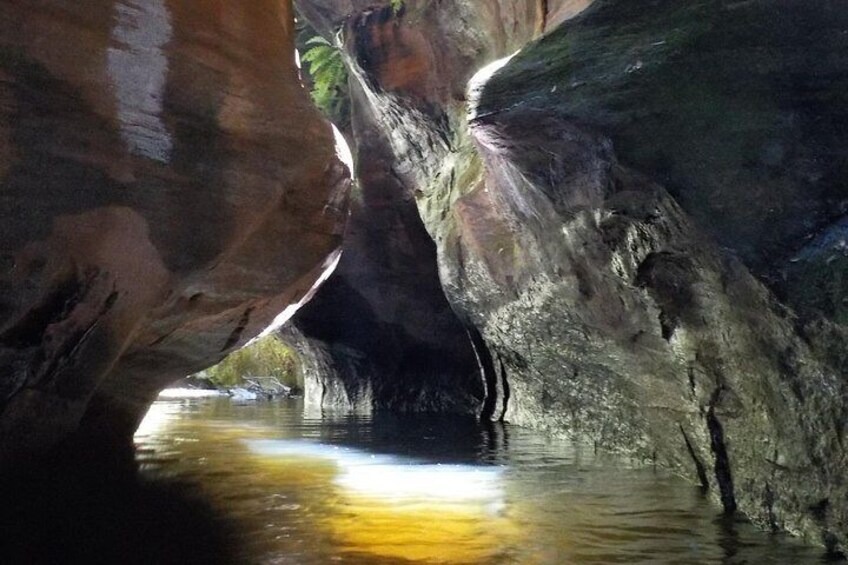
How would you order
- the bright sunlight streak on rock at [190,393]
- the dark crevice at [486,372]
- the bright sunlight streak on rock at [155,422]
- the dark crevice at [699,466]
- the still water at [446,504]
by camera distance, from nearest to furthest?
the still water at [446,504], the dark crevice at [699,466], the bright sunlight streak on rock at [155,422], the dark crevice at [486,372], the bright sunlight streak on rock at [190,393]

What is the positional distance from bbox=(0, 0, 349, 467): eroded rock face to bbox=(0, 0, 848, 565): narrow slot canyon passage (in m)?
0.02

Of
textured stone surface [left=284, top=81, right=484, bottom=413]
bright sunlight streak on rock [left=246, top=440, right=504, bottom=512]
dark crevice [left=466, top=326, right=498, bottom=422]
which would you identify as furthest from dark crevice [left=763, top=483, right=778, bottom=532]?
textured stone surface [left=284, top=81, right=484, bottom=413]

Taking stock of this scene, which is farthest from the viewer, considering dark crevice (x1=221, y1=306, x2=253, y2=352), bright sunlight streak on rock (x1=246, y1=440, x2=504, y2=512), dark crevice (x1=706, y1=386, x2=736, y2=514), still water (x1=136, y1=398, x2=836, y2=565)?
dark crevice (x1=221, y1=306, x2=253, y2=352)

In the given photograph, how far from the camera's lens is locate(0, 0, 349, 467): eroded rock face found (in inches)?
185

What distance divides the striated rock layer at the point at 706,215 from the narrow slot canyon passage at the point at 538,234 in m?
0.02

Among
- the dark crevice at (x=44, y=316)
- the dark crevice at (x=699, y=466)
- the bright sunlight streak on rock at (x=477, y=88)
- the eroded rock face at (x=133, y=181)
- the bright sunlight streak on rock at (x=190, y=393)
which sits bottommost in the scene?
the dark crevice at (x=699, y=466)

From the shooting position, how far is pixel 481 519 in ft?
17.2

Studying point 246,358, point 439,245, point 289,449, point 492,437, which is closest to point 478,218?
point 439,245

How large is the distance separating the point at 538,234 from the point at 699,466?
3.40 metres

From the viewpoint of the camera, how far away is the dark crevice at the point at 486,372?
572 inches

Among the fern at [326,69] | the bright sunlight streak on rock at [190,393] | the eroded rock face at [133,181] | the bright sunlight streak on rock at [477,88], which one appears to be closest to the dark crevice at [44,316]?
the eroded rock face at [133,181]

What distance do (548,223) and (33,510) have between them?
5543 millimetres

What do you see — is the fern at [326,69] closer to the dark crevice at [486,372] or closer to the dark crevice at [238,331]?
the dark crevice at [486,372]

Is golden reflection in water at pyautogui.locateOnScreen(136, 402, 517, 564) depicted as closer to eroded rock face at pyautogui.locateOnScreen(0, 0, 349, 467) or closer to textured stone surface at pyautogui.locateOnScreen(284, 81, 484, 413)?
eroded rock face at pyautogui.locateOnScreen(0, 0, 349, 467)
